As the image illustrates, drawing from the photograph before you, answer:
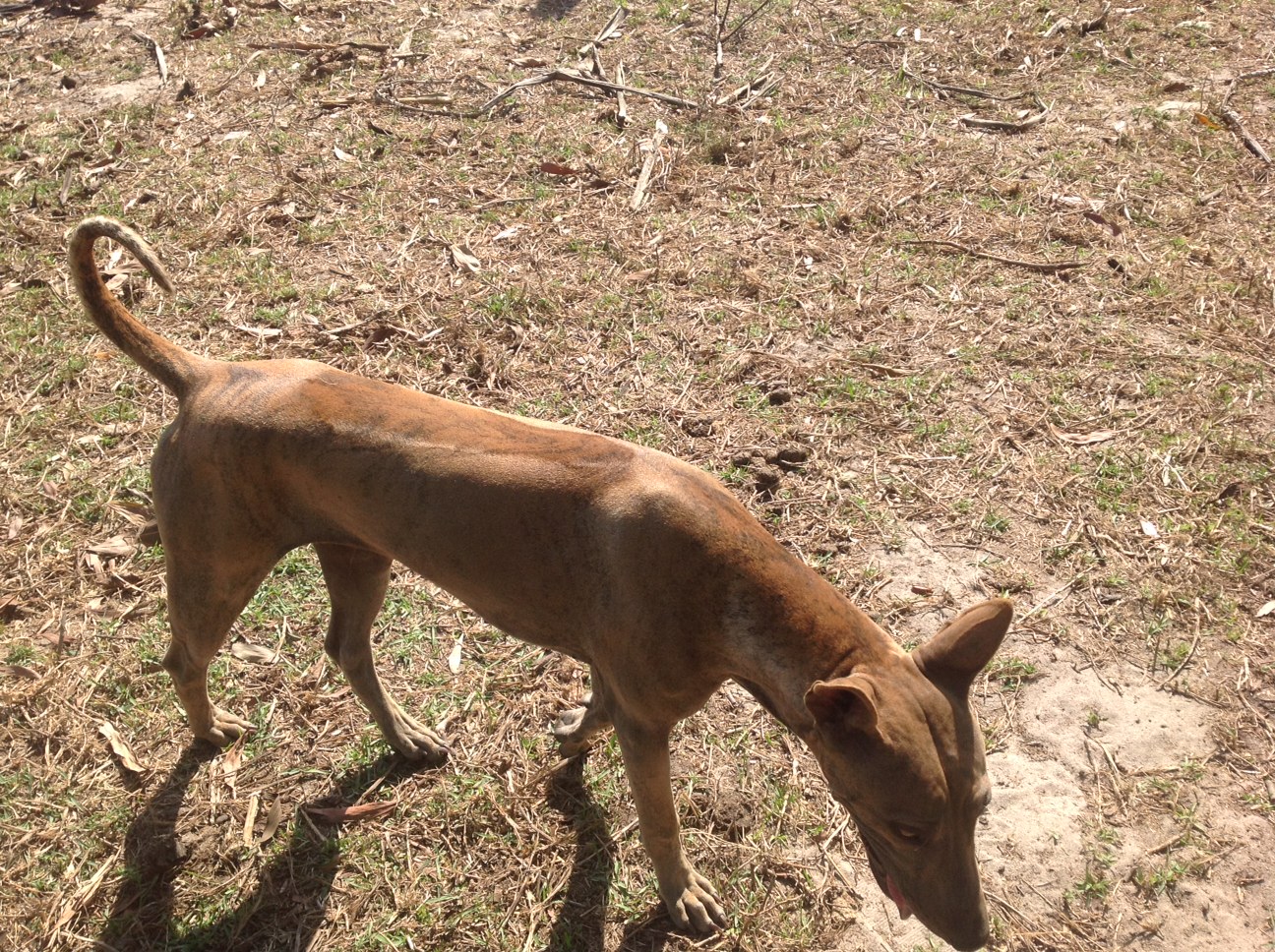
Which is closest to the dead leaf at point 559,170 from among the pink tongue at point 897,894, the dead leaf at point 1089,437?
the dead leaf at point 1089,437

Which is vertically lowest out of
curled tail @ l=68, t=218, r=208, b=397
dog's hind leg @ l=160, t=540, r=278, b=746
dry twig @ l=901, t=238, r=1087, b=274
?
dog's hind leg @ l=160, t=540, r=278, b=746

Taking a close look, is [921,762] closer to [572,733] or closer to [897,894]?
[897,894]

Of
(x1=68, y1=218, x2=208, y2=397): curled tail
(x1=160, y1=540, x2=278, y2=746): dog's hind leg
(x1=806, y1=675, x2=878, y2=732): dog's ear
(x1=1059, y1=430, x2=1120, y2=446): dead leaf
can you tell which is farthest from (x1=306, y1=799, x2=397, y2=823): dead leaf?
(x1=1059, y1=430, x2=1120, y2=446): dead leaf

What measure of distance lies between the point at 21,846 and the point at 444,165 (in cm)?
628

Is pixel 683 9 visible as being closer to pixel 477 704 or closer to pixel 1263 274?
pixel 1263 274

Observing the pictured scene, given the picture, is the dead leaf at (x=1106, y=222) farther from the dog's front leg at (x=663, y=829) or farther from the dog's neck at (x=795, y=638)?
the dog's front leg at (x=663, y=829)

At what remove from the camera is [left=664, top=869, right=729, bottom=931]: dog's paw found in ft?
13.6

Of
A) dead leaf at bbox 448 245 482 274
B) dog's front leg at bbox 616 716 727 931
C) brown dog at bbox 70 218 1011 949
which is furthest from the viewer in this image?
dead leaf at bbox 448 245 482 274

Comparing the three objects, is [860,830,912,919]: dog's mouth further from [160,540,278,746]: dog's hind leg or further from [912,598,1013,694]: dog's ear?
[160,540,278,746]: dog's hind leg

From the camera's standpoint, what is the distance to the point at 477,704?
509 cm

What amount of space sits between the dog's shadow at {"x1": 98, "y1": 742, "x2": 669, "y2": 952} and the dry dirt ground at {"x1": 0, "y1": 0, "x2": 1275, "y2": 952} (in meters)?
0.02

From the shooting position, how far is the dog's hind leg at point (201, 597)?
3.93 meters

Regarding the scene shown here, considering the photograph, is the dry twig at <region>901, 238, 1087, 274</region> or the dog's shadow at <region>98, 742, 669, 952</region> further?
the dry twig at <region>901, 238, 1087, 274</region>

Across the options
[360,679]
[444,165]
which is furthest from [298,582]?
[444,165]
